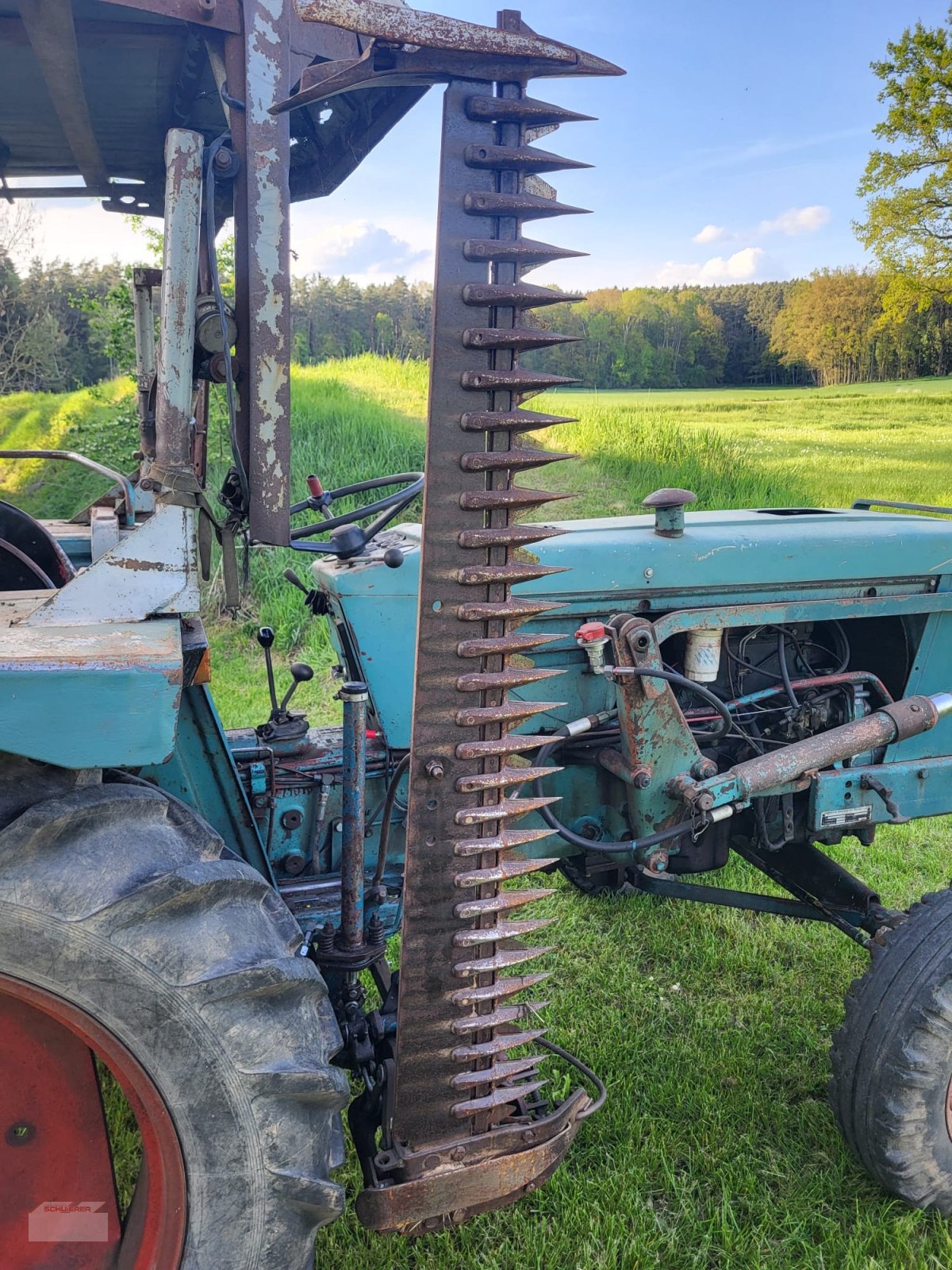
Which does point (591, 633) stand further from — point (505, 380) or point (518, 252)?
point (518, 252)

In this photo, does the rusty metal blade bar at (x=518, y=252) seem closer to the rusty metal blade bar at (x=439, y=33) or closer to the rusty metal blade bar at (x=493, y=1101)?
the rusty metal blade bar at (x=439, y=33)

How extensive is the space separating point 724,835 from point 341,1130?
4.69ft

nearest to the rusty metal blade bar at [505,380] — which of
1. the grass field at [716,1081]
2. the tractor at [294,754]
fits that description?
the tractor at [294,754]

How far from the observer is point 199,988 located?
1319 millimetres

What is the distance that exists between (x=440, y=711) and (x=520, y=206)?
0.78m

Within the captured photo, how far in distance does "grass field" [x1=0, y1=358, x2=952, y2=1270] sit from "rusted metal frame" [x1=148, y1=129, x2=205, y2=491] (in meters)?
1.53

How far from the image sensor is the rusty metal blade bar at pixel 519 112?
1.35 m

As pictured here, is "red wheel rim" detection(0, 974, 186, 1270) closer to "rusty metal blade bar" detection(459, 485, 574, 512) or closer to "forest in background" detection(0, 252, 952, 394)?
"rusty metal blade bar" detection(459, 485, 574, 512)

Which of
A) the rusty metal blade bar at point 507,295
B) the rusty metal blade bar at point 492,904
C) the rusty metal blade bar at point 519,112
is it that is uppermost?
the rusty metal blade bar at point 519,112

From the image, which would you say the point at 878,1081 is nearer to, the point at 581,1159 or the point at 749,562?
the point at 581,1159

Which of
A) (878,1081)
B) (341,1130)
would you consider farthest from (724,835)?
(341,1130)

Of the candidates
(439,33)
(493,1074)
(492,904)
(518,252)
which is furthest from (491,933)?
(439,33)

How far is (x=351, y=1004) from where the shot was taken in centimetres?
188

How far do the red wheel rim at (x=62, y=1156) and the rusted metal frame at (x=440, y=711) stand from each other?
15.7 inches
